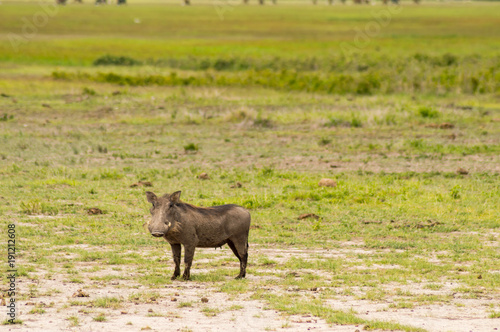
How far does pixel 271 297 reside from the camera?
9.00 metres

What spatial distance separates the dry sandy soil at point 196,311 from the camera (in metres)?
7.88

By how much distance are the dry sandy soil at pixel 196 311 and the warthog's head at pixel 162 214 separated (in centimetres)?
77

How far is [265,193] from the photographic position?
53.3ft

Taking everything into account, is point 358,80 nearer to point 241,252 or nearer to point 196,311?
point 241,252

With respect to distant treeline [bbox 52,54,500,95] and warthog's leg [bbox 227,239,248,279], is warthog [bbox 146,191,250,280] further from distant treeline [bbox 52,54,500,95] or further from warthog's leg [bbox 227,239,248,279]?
distant treeline [bbox 52,54,500,95]

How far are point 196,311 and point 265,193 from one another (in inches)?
312

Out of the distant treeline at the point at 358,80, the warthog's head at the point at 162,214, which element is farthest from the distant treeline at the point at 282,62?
the warthog's head at the point at 162,214

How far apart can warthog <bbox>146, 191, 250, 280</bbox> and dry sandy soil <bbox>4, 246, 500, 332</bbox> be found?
19.6 inches

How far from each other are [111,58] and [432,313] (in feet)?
153

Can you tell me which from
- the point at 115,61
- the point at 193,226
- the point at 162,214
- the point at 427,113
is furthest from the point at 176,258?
the point at 115,61

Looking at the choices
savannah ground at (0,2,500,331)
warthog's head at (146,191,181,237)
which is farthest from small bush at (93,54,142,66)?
warthog's head at (146,191,181,237)

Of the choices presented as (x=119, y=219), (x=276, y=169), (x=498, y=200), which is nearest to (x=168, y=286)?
(x=119, y=219)

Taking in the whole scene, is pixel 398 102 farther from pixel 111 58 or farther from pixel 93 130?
pixel 111 58

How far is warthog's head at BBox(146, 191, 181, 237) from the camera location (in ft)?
29.6
